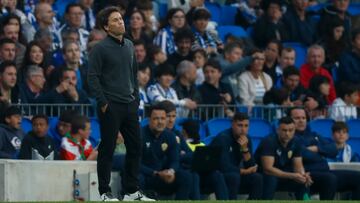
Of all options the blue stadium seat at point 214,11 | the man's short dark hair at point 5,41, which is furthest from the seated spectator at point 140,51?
the blue stadium seat at point 214,11

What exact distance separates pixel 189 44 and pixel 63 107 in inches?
111

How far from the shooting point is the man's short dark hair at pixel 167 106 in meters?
16.7

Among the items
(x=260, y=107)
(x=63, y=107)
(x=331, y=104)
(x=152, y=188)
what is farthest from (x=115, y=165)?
(x=331, y=104)

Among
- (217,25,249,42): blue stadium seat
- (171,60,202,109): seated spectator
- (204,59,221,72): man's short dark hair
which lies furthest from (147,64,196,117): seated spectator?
(217,25,249,42): blue stadium seat

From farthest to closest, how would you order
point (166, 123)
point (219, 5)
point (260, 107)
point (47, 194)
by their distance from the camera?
point (219, 5), point (260, 107), point (166, 123), point (47, 194)

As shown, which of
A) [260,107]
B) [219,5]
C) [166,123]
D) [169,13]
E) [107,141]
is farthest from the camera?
[219,5]

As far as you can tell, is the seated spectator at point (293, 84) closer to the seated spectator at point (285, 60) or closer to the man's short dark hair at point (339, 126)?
the seated spectator at point (285, 60)

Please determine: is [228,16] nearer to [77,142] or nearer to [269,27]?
[269,27]

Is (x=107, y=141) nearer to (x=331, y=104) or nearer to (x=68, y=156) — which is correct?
(x=68, y=156)

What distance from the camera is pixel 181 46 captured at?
19.9 metres

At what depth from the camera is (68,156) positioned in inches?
662

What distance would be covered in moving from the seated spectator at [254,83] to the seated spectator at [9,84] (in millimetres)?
3632

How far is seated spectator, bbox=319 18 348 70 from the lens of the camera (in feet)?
72.2

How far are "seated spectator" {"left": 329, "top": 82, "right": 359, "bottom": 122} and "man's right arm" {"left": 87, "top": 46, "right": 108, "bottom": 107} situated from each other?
676cm
